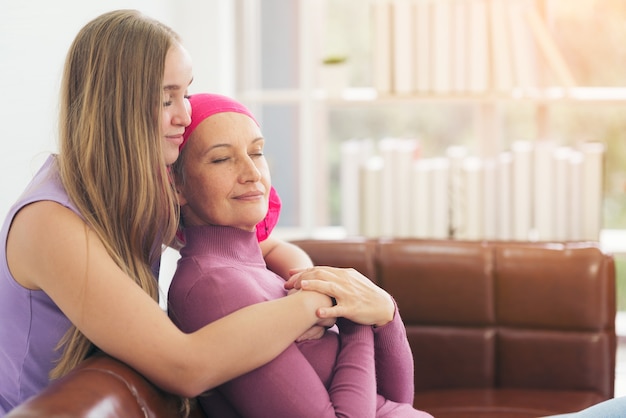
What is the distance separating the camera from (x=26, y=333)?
5.21ft

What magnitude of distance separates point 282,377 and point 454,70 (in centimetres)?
232

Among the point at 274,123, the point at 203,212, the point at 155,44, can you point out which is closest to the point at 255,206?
the point at 203,212

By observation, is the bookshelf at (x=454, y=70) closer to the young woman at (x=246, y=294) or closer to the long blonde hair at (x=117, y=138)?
the young woman at (x=246, y=294)

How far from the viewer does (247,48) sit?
398 cm

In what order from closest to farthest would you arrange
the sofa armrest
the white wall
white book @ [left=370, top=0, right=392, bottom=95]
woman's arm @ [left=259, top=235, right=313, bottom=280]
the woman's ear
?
the sofa armrest → the woman's ear → woman's arm @ [left=259, top=235, right=313, bottom=280] → the white wall → white book @ [left=370, top=0, right=392, bottom=95]

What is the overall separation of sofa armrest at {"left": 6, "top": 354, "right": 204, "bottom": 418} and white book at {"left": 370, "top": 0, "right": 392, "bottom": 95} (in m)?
2.28

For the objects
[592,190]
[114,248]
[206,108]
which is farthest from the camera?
[592,190]

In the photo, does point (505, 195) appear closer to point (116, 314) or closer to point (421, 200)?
point (421, 200)

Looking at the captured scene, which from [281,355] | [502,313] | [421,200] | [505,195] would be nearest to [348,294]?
[281,355]

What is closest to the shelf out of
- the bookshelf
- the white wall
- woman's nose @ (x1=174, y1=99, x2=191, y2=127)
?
the bookshelf

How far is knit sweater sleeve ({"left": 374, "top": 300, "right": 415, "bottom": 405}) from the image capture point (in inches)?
70.5

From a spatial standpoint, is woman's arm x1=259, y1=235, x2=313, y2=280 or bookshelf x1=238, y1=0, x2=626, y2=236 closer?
woman's arm x1=259, y1=235, x2=313, y2=280

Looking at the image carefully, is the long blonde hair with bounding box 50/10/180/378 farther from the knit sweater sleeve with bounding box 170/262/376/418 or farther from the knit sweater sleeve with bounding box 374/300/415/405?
the knit sweater sleeve with bounding box 374/300/415/405

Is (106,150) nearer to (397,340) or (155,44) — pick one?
(155,44)
